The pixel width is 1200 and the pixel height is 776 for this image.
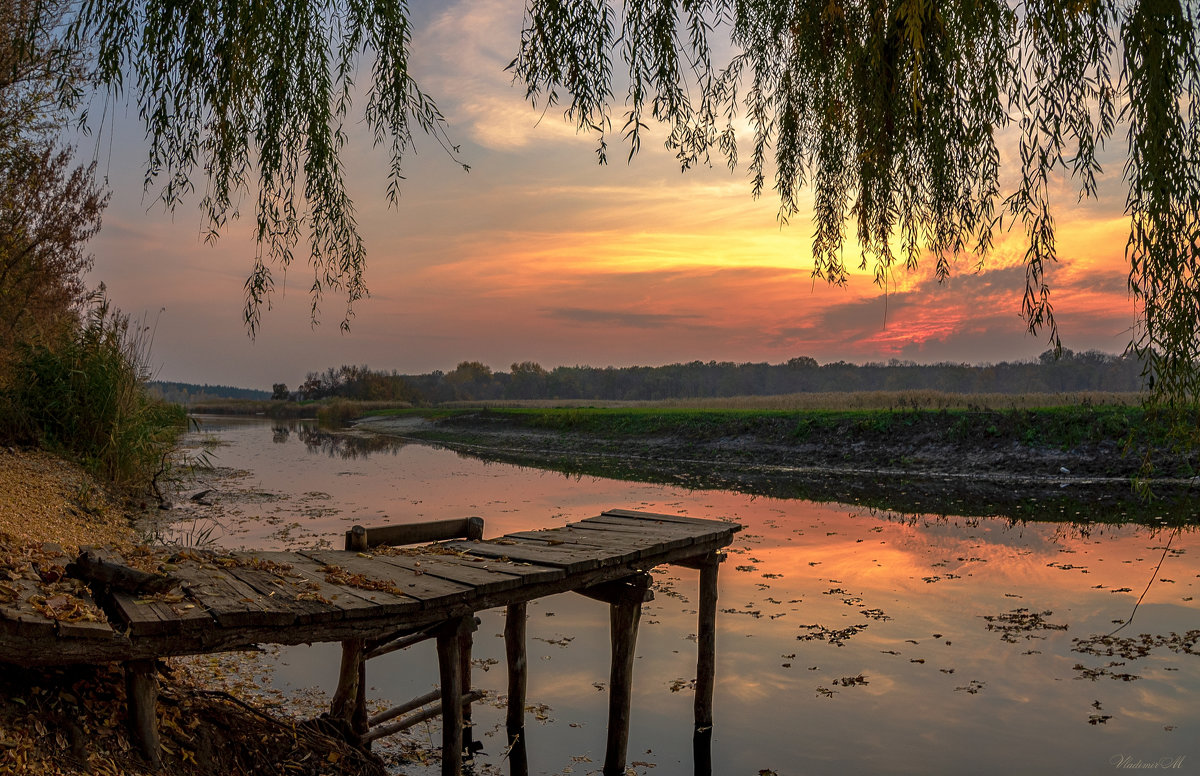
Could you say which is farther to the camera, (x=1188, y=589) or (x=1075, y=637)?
(x=1188, y=589)

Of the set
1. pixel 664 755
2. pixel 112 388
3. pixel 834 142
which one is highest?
pixel 834 142

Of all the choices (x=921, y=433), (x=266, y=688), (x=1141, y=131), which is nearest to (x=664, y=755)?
(x=266, y=688)

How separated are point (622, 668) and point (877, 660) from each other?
254cm

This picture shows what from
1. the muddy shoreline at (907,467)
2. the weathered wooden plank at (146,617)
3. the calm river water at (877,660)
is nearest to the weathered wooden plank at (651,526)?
the calm river water at (877,660)

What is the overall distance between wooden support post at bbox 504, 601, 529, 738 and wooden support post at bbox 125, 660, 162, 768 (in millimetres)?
2526

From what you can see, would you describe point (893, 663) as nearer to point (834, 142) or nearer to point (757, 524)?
point (834, 142)

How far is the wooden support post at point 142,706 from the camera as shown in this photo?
3309 millimetres

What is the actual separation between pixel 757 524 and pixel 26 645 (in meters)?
11.0

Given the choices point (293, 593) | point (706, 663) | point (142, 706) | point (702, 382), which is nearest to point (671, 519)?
point (706, 663)

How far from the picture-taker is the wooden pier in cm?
327

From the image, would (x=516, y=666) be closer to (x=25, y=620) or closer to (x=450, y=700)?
(x=450, y=700)

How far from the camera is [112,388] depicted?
481 inches

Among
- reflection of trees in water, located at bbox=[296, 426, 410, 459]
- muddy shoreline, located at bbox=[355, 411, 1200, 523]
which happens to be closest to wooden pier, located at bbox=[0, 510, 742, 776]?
muddy shoreline, located at bbox=[355, 411, 1200, 523]

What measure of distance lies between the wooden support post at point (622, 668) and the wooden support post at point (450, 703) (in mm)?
1124
